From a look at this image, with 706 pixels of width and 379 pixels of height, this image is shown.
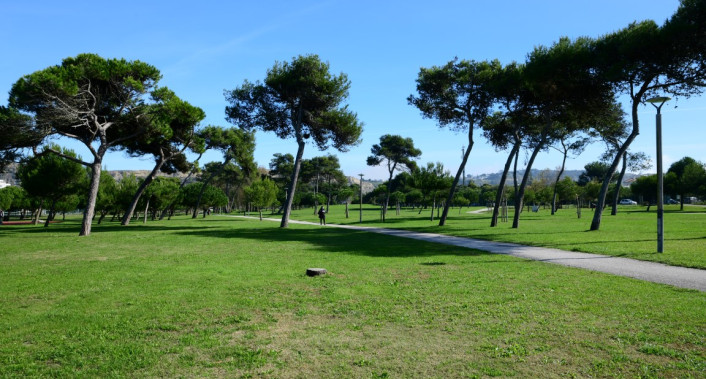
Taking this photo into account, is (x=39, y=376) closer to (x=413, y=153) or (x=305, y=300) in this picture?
A: (x=305, y=300)

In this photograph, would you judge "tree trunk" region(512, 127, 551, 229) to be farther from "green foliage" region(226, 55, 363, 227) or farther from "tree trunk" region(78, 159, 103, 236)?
"tree trunk" region(78, 159, 103, 236)

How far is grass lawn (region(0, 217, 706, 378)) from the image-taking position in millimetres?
4203

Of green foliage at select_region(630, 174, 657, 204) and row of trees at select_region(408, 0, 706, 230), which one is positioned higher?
row of trees at select_region(408, 0, 706, 230)

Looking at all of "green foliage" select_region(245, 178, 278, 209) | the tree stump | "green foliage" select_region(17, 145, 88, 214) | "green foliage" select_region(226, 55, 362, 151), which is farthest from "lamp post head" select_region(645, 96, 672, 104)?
"green foliage" select_region(245, 178, 278, 209)

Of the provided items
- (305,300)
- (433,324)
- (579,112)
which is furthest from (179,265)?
(579,112)

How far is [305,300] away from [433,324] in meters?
2.40

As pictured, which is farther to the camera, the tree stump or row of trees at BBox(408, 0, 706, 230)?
row of trees at BBox(408, 0, 706, 230)

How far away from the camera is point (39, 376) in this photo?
3980 millimetres

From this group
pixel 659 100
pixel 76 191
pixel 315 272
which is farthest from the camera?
pixel 76 191

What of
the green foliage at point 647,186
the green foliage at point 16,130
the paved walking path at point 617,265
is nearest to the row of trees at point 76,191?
the green foliage at point 16,130

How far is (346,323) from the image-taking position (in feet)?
18.5

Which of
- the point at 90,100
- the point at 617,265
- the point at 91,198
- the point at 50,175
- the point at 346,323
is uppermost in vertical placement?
the point at 90,100

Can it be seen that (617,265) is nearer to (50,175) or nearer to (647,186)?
(50,175)

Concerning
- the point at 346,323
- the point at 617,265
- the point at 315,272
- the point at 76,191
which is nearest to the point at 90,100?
the point at 76,191
